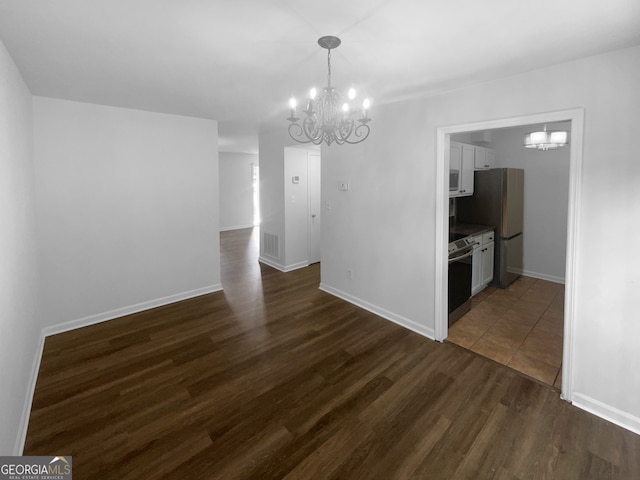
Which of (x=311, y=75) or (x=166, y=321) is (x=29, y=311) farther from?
(x=311, y=75)

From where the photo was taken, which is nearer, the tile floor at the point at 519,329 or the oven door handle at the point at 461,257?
the tile floor at the point at 519,329

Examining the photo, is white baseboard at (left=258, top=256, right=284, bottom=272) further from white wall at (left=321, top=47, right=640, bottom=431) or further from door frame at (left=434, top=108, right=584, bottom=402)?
door frame at (left=434, top=108, right=584, bottom=402)

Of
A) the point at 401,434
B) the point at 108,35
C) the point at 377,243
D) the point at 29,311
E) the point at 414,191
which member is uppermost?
the point at 108,35

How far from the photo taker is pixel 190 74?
2512 mm

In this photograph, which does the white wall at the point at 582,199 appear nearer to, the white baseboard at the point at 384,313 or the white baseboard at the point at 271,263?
the white baseboard at the point at 384,313

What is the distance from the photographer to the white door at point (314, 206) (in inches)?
233

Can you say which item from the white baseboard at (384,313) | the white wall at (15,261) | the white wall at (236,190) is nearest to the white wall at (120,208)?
the white wall at (15,261)

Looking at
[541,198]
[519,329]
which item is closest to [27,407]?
[519,329]

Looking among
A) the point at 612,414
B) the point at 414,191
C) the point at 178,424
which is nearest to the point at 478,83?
the point at 414,191

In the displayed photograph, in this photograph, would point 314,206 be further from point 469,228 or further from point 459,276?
point 459,276

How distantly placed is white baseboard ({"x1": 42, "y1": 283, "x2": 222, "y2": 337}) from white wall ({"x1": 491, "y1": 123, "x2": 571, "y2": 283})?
5187 millimetres

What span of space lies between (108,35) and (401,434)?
123 inches

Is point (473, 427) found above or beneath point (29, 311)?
beneath

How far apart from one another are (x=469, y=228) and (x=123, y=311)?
15.8ft
